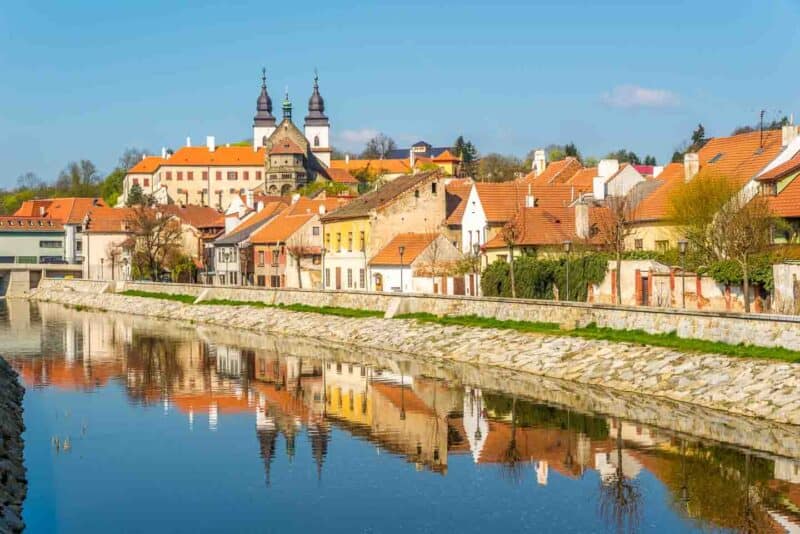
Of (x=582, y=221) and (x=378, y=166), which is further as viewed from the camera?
(x=378, y=166)

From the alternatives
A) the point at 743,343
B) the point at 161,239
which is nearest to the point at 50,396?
the point at 743,343

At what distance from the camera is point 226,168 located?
158 m

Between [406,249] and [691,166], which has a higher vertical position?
[691,166]

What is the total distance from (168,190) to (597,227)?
377 feet

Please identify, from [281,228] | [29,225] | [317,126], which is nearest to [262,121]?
[317,126]

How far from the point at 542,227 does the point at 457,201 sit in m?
12.5

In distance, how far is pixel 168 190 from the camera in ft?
516

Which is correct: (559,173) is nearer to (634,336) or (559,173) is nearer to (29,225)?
(634,336)

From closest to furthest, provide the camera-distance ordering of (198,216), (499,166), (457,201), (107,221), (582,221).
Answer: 1. (582,221)
2. (457,201)
3. (198,216)
4. (107,221)
5. (499,166)

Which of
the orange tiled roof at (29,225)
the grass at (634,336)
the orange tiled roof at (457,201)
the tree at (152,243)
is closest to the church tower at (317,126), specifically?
the orange tiled roof at (29,225)

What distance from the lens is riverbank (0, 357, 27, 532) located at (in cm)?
1786

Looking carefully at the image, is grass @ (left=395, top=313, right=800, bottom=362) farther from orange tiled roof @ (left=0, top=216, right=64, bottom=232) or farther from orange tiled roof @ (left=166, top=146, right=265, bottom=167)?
orange tiled roof @ (left=166, top=146, right=265, bottom=167)

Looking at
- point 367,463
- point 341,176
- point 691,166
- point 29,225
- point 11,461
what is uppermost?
point 341,176

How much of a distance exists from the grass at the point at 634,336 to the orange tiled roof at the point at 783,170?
10069 millimetres
